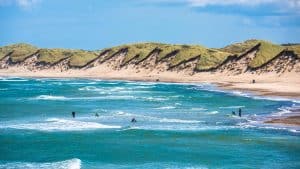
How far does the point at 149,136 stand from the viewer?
43188mm

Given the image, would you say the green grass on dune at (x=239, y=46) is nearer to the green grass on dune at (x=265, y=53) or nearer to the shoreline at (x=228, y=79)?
the shoreline at (x=228, y=79)

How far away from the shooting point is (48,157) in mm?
35062

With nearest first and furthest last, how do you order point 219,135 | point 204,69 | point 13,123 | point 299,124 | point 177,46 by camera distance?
point 219,135, point 299,124, point 13,123, point 204,69, point 177,46

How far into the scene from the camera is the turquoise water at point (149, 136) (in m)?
33.9

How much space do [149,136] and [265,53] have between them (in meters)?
85.9

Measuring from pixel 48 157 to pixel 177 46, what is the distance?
118 meters

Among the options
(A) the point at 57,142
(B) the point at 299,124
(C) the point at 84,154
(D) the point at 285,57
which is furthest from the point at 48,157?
(D) the point at 285,57

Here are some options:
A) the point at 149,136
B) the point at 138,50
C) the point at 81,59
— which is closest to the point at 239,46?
the point at 138,50

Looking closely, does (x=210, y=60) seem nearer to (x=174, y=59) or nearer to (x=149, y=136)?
(x=174, y=59)

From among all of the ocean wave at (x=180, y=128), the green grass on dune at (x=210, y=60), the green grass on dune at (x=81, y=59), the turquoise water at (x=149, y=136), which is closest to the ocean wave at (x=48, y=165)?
the turquoise water at (x=149, y=136)

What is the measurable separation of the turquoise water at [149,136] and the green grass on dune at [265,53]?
49.9m

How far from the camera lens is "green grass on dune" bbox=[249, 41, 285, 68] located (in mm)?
119125

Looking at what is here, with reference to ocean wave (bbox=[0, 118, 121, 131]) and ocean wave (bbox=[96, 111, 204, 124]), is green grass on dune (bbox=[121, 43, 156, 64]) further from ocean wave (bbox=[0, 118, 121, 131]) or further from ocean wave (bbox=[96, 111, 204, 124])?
ocean wave (bbox=[0, 118, 121, 131])

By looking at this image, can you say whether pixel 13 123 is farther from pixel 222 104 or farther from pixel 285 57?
A: pixel 285 57
